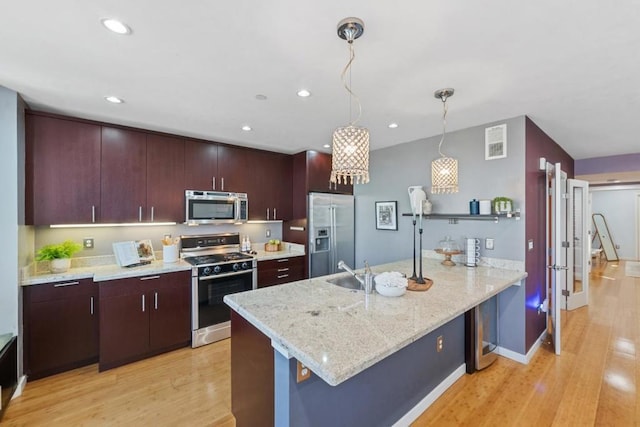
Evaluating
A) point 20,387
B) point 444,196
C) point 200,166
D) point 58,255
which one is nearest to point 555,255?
point 444,196

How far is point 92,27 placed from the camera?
56.5 inches

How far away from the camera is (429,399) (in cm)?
213

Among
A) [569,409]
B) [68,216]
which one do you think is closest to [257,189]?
[68,216]

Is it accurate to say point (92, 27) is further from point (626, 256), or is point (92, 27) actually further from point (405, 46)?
point (626, 256)

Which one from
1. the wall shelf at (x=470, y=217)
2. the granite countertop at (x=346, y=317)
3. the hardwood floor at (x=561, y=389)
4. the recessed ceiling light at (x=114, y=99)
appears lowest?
the hardwood floor at (x=561, y=389)

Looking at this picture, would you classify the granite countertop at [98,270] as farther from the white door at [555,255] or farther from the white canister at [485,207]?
the white door at [555,255]

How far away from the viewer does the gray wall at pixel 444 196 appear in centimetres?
275

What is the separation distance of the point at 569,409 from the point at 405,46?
293cm

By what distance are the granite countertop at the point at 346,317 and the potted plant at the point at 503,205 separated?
2.22 feet

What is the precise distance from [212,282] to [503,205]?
3.25 m

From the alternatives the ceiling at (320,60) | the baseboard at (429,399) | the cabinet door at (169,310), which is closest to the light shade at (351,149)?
the ceiling at (320,60)

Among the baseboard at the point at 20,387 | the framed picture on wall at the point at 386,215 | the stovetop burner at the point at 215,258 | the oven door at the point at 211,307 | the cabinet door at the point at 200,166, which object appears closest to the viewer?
the baseboard at the point at 20,387

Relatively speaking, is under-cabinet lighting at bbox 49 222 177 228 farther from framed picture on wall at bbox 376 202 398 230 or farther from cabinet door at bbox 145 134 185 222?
framed picture on wall at bbox 376 202 398 230

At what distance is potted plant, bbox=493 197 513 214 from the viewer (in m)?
2.68
